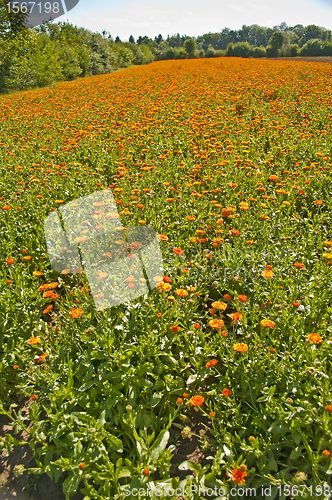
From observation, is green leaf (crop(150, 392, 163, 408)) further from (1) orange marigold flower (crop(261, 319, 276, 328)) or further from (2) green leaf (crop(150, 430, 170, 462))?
(1) orange marigold flower (crop(261, 319, 276, 328))

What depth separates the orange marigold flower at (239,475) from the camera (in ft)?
5.09

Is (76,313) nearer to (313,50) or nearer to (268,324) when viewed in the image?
(268,324)

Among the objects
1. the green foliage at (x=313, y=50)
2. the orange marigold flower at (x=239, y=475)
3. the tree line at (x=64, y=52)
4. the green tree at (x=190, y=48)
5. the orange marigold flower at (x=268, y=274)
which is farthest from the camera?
the green tree at (x=190, y=48)

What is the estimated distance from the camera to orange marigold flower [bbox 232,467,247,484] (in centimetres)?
155

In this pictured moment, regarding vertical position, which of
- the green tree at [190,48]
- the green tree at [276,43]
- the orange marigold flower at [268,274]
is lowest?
the orange marigold flower at [268,274]

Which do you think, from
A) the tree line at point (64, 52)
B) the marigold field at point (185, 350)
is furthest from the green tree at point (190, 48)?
the marigold field at point (185, 350)

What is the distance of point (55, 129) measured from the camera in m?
7.51

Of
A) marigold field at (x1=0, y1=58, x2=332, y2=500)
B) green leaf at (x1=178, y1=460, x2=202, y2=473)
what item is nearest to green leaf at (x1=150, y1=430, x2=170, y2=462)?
marigold field at (x1=0, y1=58, x2=332, y2=500)

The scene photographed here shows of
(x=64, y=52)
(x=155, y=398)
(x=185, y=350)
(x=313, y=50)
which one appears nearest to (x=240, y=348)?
(x=185, y=350)

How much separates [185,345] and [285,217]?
197cm

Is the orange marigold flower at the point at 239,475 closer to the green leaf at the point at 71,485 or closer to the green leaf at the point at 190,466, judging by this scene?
the green leaf at the point at 190,466

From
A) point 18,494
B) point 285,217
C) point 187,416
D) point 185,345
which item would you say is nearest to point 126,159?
point 285,217

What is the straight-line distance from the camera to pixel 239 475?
158cm

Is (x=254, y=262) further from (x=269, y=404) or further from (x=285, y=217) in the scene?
(x=269, y=404)
